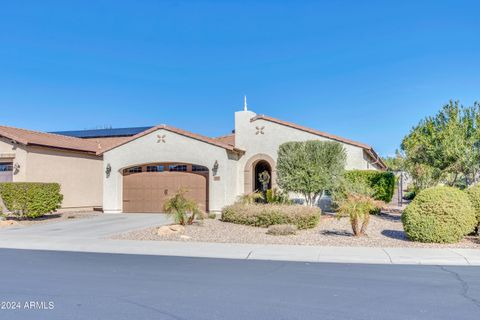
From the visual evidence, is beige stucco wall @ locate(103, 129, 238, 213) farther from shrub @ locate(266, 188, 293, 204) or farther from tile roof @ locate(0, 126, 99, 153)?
tile roof @ locate(0, 126, 99, 153)

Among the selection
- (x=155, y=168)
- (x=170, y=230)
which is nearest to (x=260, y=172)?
(x=155, y=168)

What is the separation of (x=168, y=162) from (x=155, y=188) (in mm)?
1652

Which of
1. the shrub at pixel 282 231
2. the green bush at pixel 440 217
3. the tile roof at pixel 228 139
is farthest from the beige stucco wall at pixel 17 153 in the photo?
the green bush at pixel 440 217

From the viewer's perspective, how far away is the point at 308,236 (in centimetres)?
1355

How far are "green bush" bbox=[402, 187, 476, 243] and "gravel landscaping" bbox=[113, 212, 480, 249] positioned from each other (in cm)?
29

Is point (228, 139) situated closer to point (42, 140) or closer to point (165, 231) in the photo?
point (42, 140)

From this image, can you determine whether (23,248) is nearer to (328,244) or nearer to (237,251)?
(237,251)

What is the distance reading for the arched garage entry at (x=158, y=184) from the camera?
21.8 metres

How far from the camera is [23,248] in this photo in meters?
12.1

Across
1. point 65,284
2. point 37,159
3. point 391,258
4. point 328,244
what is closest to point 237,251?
point 328,244

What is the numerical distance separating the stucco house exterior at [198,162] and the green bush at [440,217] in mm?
8850

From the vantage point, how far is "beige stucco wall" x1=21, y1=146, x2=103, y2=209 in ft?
70.6

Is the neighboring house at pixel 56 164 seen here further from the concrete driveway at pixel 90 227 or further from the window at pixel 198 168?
the window at pixel 198 168

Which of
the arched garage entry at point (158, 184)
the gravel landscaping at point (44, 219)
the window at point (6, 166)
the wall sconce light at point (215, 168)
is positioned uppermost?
the window at point (6, 166)
